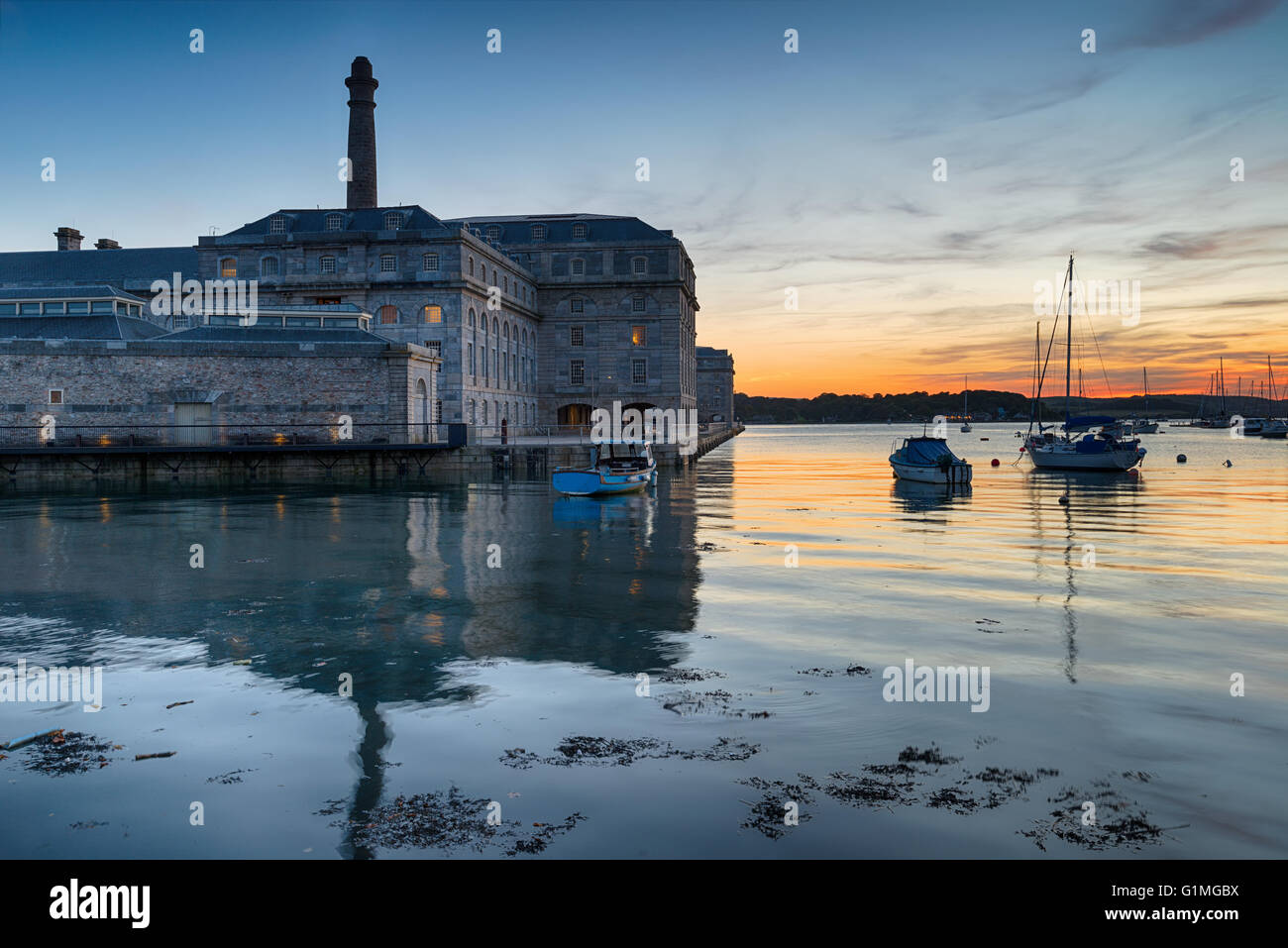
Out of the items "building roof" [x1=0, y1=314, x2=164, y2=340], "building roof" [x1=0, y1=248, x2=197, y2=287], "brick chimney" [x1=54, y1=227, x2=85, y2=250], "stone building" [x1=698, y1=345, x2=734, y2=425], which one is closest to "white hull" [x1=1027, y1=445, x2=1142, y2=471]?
"building roof" [x1=0, y1=314, x2=164, y2=340]

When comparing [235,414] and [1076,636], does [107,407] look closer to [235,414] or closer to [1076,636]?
[235,414]

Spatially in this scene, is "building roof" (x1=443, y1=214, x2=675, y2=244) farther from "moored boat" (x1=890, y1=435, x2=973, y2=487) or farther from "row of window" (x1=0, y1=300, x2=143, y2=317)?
"moored boat" (x1=890, y1=435, x2=973, y2=487)

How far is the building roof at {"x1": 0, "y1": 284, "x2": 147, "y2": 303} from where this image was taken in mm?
54875

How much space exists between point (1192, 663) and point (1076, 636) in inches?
67.9

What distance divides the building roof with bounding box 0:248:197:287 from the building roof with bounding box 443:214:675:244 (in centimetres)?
2364

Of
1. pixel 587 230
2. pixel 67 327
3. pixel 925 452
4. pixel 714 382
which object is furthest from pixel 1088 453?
pixel 714 382

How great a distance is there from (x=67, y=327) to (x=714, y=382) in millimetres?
127790

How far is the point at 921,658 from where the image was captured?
12.4 meters

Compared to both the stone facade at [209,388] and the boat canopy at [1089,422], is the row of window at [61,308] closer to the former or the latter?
the stone facade at [209,388]

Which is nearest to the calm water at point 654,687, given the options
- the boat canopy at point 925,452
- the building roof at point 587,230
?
the boat canopy at point 925,452

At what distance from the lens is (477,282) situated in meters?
67.5

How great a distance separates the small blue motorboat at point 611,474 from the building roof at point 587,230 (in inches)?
1695

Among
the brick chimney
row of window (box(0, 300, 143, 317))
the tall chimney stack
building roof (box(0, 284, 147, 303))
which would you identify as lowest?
row of window (box(0, 300, 143, 317))
